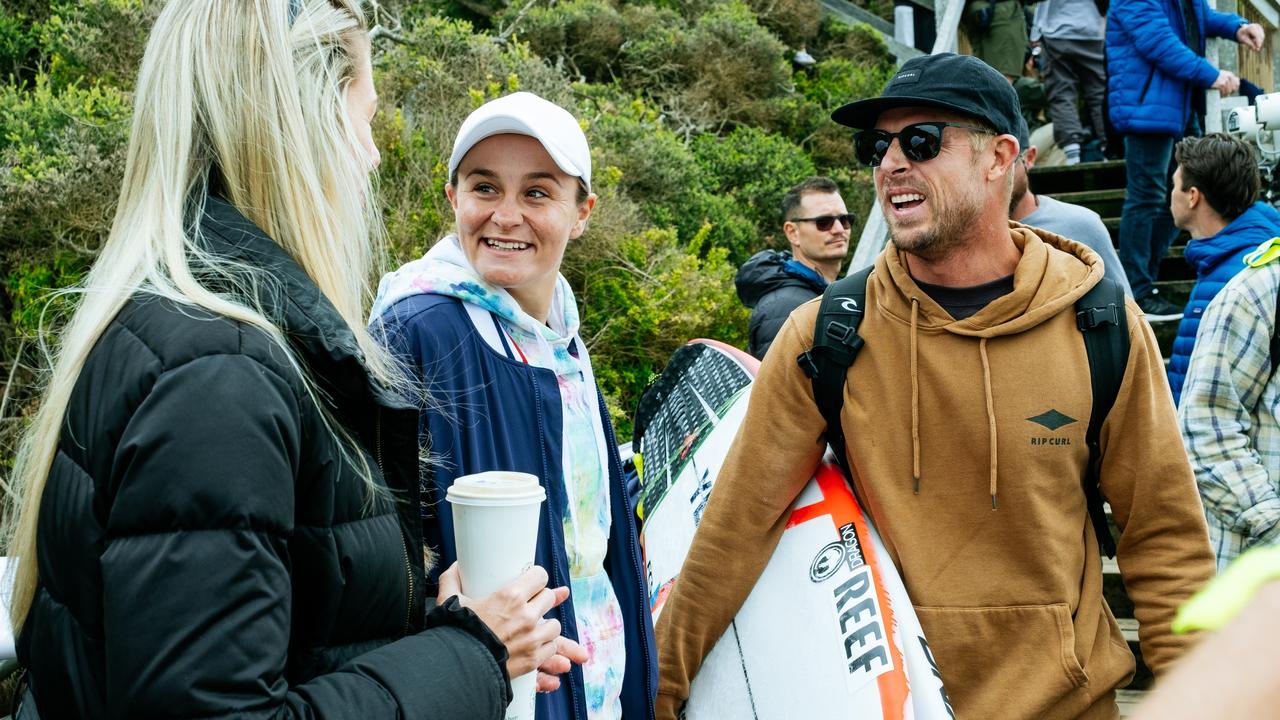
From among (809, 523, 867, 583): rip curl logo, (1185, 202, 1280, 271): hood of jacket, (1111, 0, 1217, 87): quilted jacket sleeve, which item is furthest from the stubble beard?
(1111, 0, 1217, 87): quilted jacket sleeve

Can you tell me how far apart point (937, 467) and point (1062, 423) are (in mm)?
298

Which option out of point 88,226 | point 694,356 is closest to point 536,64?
point 88,226

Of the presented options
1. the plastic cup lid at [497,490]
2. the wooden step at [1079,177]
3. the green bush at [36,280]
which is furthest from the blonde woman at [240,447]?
the wooden step at [1079,177]

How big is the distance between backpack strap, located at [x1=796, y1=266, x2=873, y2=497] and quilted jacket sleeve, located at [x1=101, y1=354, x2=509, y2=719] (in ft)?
5.20

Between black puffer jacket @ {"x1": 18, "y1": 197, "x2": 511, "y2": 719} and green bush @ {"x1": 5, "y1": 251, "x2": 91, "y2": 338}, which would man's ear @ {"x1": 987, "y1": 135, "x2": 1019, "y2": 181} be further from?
green bush @ {"x1": 5, "y1": 251, "x2": 91, "y2": 338}

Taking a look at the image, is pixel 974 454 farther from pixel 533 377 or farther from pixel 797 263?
pixel 797 263

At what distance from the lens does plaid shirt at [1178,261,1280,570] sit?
3.55m

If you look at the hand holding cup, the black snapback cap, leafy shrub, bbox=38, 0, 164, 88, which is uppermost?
leafy shrub, bbox=38, 0, 164, 88

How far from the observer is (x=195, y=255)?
1.35 metres

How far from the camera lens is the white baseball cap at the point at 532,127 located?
222 cm

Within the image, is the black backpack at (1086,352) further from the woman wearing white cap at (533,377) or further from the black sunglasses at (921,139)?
the woman wearing white cap at (533,377)

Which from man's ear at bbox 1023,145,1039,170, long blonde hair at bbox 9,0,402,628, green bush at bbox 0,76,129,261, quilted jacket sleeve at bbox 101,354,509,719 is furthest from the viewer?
green bush at bbox 0,76,129,261

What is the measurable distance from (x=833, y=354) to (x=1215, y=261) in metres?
3.03

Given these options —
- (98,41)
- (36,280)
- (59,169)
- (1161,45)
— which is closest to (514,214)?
(36,280)
